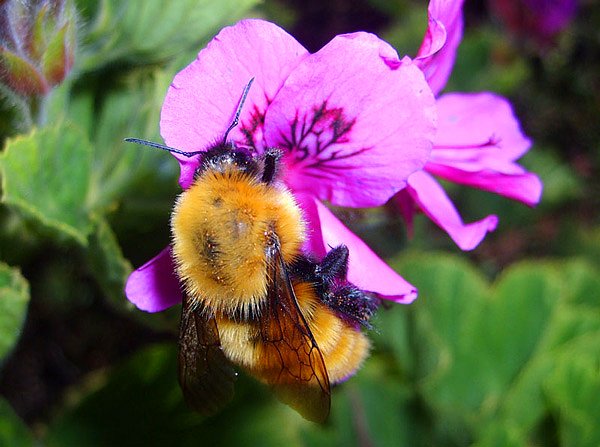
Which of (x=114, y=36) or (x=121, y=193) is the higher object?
(x=114, y=36)

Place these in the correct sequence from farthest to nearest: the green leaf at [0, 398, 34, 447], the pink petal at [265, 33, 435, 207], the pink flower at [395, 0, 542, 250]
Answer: the green leaf at [0, 398, 34, 447] → the pink flower at [395, 0, 542, 250] → the pink petal at [265, 33, 435, 207]

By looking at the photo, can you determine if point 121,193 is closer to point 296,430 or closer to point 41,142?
point 41,142

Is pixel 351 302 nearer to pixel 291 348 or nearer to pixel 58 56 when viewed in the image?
pixel 291 348

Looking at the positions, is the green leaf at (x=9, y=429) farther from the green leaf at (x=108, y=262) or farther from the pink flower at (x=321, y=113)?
the pink flower at (x=321, y=113)

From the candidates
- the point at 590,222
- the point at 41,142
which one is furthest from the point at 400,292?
the point at 590,222

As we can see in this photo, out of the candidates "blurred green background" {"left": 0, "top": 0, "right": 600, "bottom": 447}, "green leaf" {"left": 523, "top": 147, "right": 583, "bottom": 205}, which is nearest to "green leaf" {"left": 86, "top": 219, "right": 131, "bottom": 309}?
"blurred green background" {"left": 0, "top": 0, "right": 600, "bottom": 447}

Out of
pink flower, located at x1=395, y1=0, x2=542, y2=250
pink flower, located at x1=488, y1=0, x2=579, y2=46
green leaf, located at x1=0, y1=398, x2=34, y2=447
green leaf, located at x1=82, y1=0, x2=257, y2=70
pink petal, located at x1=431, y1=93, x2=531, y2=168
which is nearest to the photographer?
pink flower, located at x1=395, y1=0, x2=542, y2=250

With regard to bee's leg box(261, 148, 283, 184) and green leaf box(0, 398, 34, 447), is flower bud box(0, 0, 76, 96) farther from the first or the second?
green leaf box(0, 398, 34, 447)
